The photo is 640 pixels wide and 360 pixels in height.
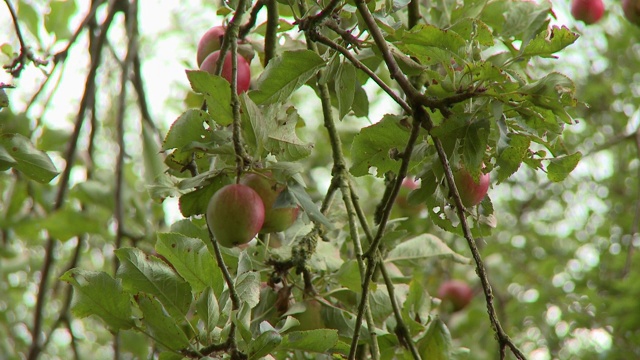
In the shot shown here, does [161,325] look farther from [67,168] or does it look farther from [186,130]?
[67,168]

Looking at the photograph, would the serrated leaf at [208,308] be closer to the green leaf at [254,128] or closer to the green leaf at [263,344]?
the green leaf at [263,344]

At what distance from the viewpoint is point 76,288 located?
0.94m

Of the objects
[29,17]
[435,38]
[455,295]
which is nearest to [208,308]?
[435,38]

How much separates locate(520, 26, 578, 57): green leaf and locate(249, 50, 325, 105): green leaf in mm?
294

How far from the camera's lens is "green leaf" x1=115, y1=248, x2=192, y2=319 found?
0.95 m

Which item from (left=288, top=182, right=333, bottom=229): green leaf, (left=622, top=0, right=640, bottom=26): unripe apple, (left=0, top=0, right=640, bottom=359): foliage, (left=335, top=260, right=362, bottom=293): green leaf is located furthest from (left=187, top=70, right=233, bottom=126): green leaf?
(left=622, top=0, right=640, bottom=26): unripe apple

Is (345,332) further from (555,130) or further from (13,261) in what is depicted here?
(13,261)

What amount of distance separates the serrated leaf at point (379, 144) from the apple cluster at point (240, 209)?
139mm

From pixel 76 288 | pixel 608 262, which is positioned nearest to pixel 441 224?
pixel 76 288

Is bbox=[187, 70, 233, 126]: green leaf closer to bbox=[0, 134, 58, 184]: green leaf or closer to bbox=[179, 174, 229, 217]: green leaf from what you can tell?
bbox=[179, 174, 229, 217]: green leaf

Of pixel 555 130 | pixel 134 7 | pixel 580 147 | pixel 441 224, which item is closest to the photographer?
pixel 555 130

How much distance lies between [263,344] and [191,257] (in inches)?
7.1

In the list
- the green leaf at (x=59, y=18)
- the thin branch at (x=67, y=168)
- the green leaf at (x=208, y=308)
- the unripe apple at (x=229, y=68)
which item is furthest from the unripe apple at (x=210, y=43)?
the green leaf at (x=59, y=18)

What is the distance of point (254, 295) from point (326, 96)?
45 centimetres
